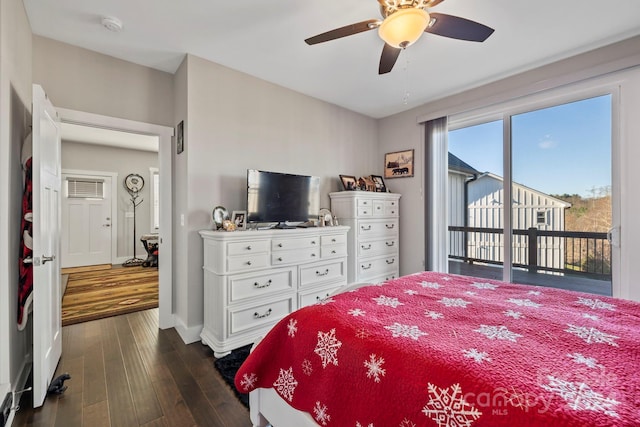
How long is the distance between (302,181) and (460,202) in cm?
211

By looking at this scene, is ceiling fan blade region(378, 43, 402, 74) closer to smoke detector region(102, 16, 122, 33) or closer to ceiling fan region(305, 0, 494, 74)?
ceiling fan region(305, 0, 494, 74)

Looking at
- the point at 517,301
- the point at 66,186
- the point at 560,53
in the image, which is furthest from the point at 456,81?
the point at 66,186

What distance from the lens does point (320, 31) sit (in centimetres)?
222

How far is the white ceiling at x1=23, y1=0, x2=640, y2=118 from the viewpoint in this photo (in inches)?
76.9

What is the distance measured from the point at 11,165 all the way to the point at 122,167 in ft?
17.1

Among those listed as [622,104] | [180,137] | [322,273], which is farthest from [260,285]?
[622,104]

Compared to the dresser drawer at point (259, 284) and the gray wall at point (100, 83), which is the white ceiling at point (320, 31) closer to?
the gray wall at point (100, 83)

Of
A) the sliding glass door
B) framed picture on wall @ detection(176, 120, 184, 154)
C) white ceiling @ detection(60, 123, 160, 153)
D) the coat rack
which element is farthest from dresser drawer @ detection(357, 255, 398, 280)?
the coat rack

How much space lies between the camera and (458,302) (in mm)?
1442

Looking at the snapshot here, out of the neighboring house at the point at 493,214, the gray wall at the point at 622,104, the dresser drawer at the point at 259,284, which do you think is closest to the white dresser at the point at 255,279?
the dresser drawer at the point at 259,284

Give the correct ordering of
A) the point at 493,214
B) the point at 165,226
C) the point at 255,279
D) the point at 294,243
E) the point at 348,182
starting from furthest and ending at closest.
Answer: the point at 348,182 < the point at 493,214 < the point at 165,226 < the point at 294,243 < the point at 255,279

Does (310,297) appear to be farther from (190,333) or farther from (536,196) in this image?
(536,196)

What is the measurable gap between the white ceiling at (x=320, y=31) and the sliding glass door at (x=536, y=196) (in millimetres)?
628

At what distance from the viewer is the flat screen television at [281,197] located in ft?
9.02
